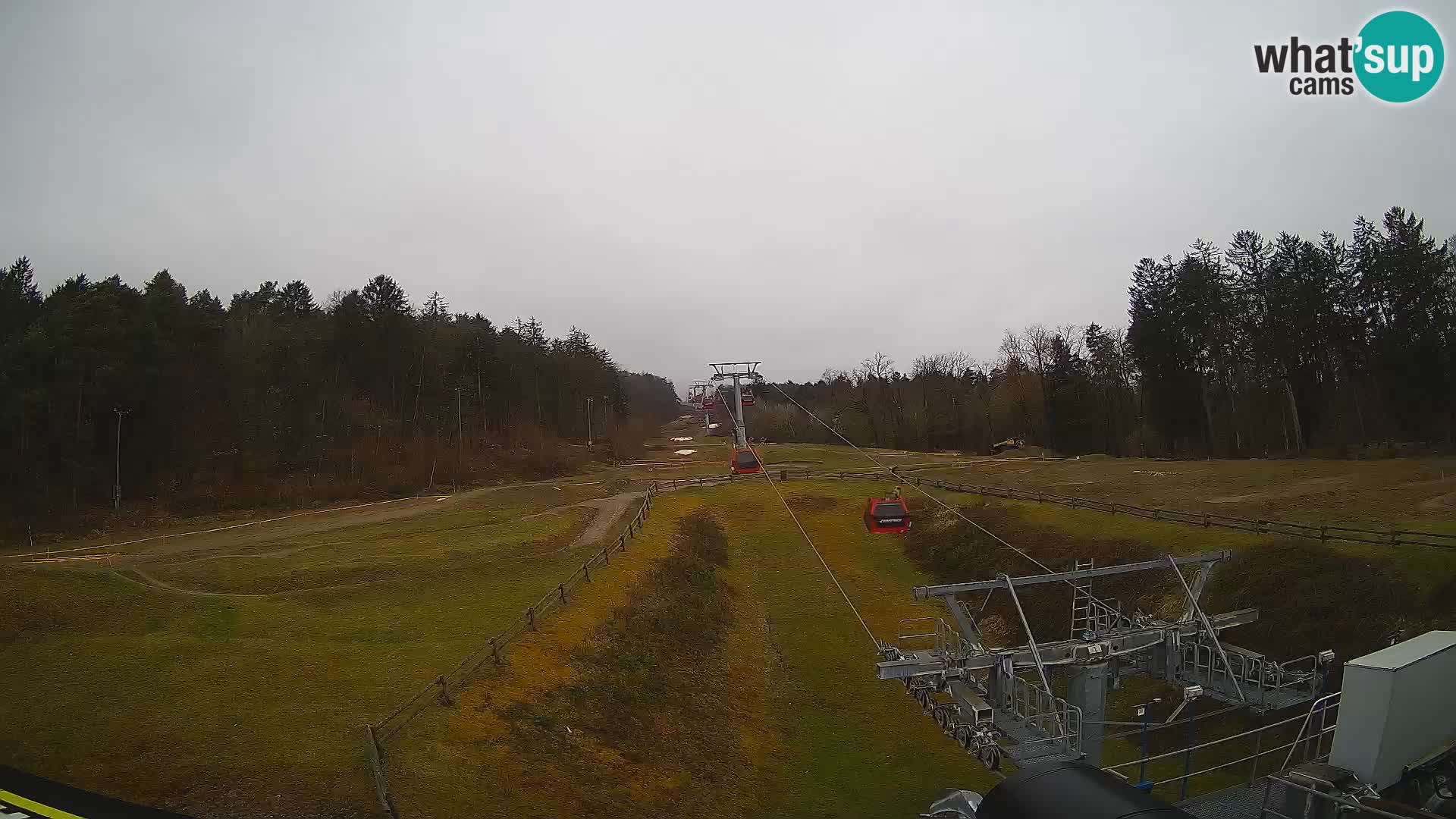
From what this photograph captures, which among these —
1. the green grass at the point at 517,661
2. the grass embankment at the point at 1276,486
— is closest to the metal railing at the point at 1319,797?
the green grass at the point at 517,661

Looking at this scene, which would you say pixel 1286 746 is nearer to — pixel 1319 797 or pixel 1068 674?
pixel 1319 797

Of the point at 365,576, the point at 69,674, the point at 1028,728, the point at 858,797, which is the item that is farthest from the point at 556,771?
the point at 365,576

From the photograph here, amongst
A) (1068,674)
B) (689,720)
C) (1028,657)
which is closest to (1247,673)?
(1068,674)

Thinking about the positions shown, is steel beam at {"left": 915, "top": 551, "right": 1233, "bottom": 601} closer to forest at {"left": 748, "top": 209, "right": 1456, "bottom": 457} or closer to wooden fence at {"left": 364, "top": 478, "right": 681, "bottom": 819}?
wooden fence at {"left": 364, "top": 478, "right": 681, "bottom": 819}

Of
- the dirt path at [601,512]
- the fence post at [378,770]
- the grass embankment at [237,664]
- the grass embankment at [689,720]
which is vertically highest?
the dirt path at [601,512]

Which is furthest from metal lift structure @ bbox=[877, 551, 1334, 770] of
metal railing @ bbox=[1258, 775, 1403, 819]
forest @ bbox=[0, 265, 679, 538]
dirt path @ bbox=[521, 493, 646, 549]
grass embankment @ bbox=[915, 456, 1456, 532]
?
forest @ bbox=[0, 265, 679, 538]

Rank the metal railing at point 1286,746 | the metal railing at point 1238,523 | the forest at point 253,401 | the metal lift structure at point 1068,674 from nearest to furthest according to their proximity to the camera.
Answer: the metal railing at point 1286,746
the metal lift structure at point 1068,674
the metal railing at point 1238,523
the forest at point 253,401

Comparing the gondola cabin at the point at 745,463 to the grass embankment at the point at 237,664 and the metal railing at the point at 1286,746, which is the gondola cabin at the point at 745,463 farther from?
the metal railing at the point at 1286,746
